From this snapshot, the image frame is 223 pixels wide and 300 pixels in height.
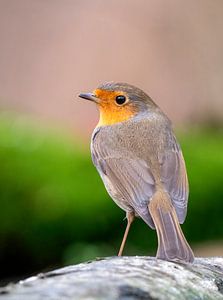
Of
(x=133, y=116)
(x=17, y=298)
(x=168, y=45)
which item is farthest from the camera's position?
(x=168, y=45)

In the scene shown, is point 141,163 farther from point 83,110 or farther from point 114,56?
point 114,56

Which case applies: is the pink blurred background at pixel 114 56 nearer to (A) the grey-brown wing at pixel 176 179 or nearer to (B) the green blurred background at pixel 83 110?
(B) the green blurred background at pixel 83 110

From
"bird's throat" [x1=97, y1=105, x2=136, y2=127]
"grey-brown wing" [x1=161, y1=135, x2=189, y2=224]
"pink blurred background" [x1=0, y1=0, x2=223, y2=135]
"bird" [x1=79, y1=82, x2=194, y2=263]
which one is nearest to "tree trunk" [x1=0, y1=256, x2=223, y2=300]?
"bird" [x1=79, y1=82, x2=194, y2=263]

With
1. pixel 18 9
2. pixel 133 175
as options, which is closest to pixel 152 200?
pixel 133 175

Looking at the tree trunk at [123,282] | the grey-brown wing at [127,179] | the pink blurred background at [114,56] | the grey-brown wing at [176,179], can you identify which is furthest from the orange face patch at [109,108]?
the pink blurred background at [114,56]

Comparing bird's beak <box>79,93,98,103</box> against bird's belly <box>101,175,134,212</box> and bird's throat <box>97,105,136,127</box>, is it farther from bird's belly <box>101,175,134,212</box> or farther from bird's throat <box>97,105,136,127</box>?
bird's belly <box>101,175,134,212</box>

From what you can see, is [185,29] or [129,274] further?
[185,29]

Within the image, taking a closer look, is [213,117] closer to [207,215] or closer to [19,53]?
[19,53]
